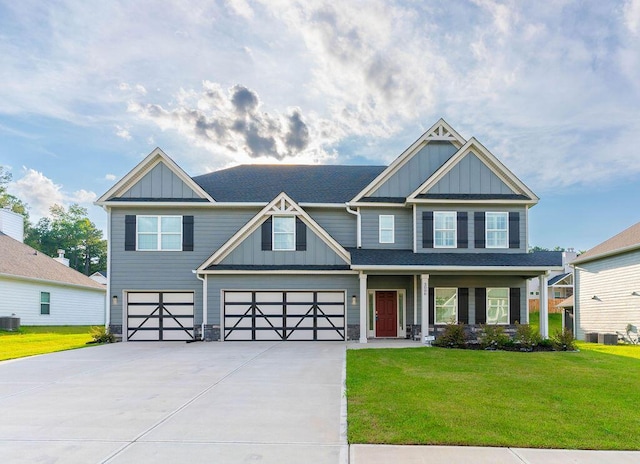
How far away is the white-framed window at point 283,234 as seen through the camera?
19.2 metres

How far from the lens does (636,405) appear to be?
7.82 meters

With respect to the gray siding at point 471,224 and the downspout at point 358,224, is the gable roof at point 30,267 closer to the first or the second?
the downspout at point 358,224

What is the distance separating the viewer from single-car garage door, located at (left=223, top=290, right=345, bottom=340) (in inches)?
763

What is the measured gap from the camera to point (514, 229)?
63.8 ft

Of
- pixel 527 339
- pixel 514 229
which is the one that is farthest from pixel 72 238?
pixel 527 339

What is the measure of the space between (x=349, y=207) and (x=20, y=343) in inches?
565

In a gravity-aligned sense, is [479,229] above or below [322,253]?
above

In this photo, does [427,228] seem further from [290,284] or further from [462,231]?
[290,284]

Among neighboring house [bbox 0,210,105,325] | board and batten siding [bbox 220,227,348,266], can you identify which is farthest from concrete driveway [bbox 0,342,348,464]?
neighboring house [bbox 0,210,105,325]

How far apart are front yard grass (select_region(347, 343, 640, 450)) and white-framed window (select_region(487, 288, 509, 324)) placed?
619cm

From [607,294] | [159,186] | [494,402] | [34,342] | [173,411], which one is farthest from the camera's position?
[607,294]

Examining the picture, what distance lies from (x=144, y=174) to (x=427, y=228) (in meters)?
11.9

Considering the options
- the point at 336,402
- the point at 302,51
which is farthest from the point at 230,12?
the point at 336,402

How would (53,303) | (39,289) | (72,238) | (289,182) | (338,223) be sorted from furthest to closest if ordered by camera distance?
(72,238) → (53,303) → (39,289) → (289,182) → (338,223)
